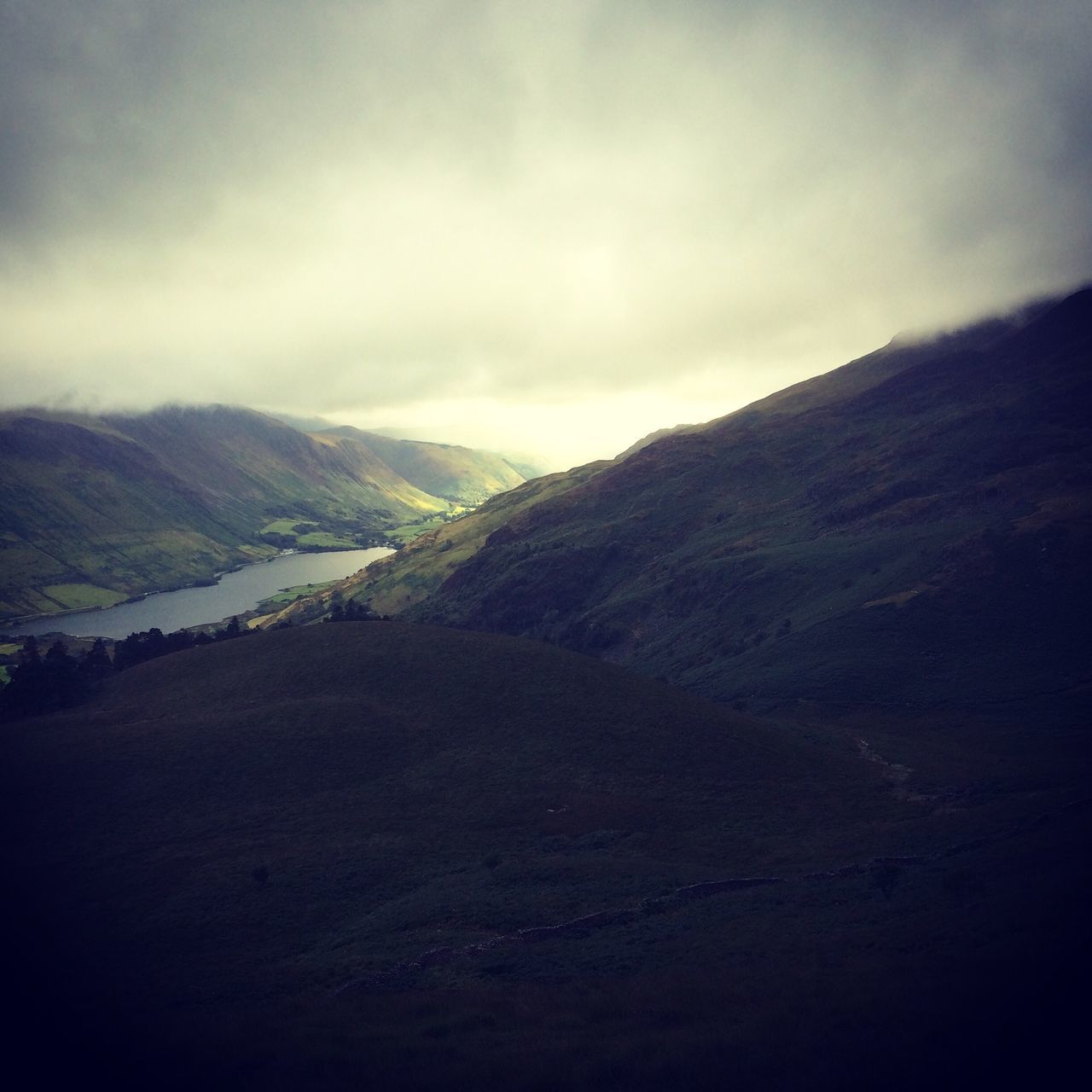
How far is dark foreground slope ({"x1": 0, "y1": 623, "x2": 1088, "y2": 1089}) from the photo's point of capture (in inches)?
1036

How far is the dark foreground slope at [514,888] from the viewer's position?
1036 inches

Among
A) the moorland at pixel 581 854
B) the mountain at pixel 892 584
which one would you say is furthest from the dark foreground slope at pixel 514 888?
the mountain at pixel 892 584

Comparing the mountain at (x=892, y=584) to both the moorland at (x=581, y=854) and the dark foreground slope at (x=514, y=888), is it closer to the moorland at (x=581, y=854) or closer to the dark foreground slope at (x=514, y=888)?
the moorland at (x=581, y=854)

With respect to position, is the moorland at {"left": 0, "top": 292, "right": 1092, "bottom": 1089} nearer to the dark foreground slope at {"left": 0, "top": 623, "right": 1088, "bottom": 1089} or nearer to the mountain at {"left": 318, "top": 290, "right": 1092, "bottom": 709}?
the dark foreground slope at {"left": 0, "top": 623, "right": 1088, "bottom": 1089}

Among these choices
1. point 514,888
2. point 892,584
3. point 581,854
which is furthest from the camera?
point 892,584

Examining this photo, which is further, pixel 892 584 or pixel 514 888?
pixel 892 584

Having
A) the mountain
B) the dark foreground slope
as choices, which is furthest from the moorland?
the mountain

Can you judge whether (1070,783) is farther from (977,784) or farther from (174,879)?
(174,879)

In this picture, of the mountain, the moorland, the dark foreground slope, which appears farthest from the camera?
the mountain

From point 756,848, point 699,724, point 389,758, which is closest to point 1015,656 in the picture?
point 699,724

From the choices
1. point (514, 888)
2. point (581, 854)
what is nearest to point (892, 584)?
point (581, 854)

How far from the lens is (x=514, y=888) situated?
47531 millimetres

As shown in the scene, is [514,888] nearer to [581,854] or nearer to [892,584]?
[581,854]

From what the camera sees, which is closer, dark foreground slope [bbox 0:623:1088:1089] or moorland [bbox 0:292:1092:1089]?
dark foreground slope [bbox 0:623:1088:1089]
